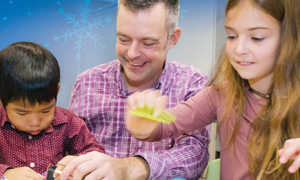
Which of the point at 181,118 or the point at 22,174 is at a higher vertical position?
A: the point at 181,118

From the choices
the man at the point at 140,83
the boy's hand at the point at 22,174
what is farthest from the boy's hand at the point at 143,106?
the boy's hand at the point at 22,174

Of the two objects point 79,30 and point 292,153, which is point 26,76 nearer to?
point 292,153

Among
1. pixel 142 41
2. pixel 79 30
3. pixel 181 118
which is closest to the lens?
pixel 181 118

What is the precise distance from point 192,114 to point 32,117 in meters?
0.61

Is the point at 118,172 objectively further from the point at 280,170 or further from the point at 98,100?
the point at 98,100

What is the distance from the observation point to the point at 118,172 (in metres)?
0.96

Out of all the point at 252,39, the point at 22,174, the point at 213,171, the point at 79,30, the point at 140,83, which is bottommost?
the point at 213,171

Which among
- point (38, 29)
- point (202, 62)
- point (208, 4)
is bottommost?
point (202, 62)

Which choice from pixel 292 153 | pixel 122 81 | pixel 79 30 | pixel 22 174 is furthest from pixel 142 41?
pixel 79 30

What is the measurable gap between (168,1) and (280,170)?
0.93 metres

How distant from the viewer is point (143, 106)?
100cm

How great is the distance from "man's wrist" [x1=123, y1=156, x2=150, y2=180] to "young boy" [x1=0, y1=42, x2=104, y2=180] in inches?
8.9

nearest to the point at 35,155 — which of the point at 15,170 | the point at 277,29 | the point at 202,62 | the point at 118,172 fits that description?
the point at 15,170

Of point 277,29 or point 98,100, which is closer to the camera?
point 277,29
